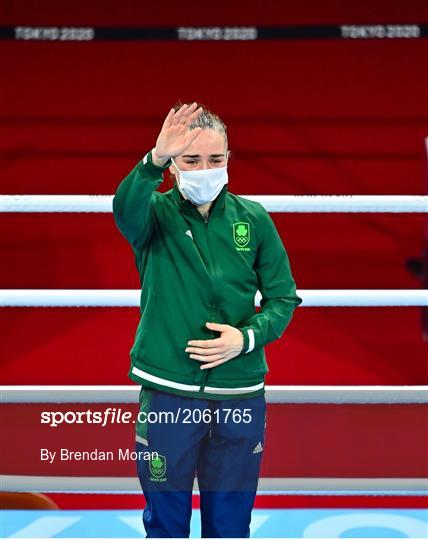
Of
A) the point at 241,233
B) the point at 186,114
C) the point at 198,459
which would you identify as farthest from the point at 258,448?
the point at 186,114

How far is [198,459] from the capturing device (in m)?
1.22

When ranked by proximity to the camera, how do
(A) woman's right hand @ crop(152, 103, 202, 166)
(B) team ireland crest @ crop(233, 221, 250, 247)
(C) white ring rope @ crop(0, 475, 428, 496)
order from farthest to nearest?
1. (C) white ring rope @ crop(0, 475, 428, 496)
2. (B) team ireland crest @ crop(233, 221, 250, 247)
3. (A) woman's right hand @ crop(152, 103, 202, 166)

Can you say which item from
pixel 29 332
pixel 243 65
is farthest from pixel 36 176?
pixel 243 65

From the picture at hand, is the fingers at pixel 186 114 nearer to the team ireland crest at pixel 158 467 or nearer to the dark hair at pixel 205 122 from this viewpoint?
the dark hair at pixel 205 122

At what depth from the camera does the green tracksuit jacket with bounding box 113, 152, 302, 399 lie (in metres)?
1.18

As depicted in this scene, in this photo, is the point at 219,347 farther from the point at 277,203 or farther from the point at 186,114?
the point at 277,203

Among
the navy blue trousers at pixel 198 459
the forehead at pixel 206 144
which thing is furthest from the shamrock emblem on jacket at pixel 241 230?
the navy blue trousers at pixel 198 459

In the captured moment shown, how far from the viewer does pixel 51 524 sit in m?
1.76

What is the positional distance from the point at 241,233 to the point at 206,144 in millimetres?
166

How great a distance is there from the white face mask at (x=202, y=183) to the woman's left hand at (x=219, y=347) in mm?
226

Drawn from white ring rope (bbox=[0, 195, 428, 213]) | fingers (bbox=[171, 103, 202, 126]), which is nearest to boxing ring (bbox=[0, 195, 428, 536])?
white ring rope (bbox=[0, 195, 428, 213])

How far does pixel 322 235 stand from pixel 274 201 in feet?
3.73

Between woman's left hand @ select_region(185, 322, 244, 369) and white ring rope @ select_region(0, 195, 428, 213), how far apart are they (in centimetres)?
45

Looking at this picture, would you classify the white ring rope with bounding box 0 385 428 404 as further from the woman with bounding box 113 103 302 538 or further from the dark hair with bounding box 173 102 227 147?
the dark hair with bounding box 173 102 227 147
